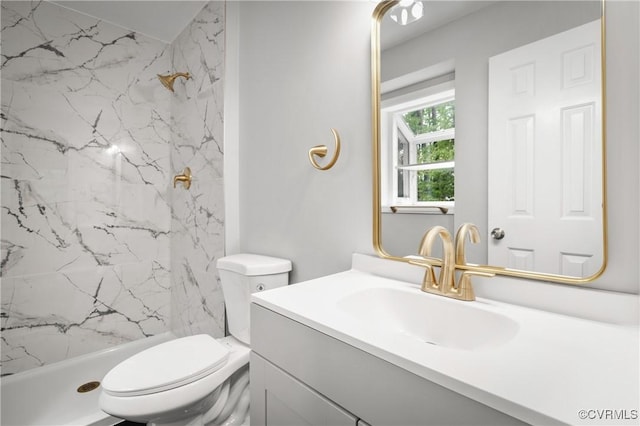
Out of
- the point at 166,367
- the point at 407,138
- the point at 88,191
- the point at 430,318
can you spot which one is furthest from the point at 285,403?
the point at 88,191

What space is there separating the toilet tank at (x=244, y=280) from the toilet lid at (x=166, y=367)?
12 centimetres

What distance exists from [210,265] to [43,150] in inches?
47.6

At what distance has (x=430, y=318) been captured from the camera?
866mm

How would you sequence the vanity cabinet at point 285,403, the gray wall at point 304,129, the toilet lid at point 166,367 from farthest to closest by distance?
the gray wall at point 304,129 → the toilet lid at point 166,367 → the vanity cabinet at point 285,403

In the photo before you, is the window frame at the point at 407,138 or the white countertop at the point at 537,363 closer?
the white countertop at the point at 537,363

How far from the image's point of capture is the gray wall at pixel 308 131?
45.9 inches

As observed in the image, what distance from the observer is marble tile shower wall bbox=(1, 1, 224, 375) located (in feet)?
5.88

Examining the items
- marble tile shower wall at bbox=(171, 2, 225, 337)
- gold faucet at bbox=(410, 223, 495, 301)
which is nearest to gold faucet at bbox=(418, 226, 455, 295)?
gold faucet at bbox=(410, 223, 495, 301)

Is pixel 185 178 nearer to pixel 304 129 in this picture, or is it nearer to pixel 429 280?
pixel 304 129

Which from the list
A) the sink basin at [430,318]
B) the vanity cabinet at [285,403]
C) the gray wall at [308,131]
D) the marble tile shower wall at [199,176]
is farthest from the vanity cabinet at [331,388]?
the marble tile shower wall at [199,176]

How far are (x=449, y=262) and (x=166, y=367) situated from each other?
3.57 feet

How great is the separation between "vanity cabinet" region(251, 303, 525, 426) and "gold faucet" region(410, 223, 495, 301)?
38 cm

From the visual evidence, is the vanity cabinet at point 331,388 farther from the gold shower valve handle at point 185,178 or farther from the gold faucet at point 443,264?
the gold shower valve handle at point 185,178

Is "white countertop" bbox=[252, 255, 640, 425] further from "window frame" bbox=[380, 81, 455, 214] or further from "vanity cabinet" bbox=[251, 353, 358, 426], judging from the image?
"window frame" bbox=[380, 81, 455, 214]
